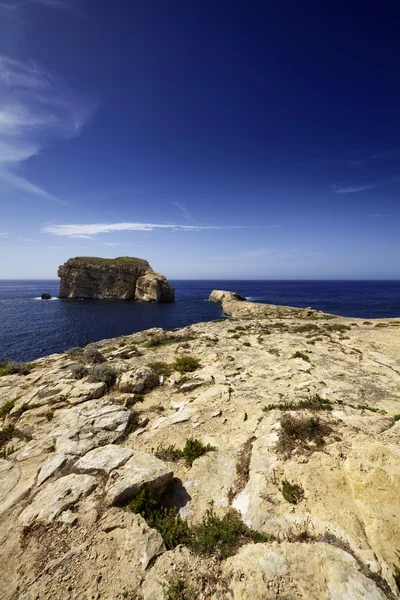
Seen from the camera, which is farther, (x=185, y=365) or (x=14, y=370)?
(x=14, y=370)

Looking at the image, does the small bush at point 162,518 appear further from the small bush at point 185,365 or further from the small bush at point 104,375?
the small bush at point 185,365

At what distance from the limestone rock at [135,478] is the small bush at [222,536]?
1.52 metres

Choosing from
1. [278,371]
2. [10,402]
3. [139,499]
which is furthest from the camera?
[278,371]

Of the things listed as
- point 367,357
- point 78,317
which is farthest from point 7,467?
point 78,317

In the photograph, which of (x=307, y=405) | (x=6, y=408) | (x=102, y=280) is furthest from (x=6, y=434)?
(x=102, y=280)

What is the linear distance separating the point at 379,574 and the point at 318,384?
9715 millimetres

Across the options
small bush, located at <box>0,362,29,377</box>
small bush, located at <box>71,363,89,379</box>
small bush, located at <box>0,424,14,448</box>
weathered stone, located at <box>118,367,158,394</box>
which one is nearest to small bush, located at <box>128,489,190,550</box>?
small bush, located at <box>0,424,14,448</box>

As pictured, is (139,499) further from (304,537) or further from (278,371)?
(278,371)

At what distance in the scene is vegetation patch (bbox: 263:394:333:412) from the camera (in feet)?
35.1

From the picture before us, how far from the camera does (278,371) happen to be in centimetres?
Answer: 1636

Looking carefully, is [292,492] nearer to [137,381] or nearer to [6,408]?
[137,381]

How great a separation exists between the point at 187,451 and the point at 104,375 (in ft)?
26.6

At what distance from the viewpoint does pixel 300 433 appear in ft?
28.5

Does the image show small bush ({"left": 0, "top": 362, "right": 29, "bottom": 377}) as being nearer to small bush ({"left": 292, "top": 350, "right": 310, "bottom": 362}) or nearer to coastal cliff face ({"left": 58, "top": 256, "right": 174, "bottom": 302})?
small bush ({"left": 292, "top": 350, "right": 310, "bottom": 362})
